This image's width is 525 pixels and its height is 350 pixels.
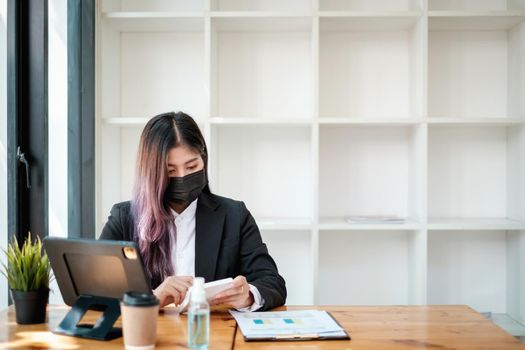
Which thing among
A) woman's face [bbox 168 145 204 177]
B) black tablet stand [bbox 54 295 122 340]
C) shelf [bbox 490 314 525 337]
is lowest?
shelf [bbox 490 314 525 337]

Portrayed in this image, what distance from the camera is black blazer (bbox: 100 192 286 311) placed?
6.27ft

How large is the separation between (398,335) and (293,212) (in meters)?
1.71

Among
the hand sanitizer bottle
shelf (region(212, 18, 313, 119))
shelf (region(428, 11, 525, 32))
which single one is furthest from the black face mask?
shelf (region(428, 11, 525, 32))

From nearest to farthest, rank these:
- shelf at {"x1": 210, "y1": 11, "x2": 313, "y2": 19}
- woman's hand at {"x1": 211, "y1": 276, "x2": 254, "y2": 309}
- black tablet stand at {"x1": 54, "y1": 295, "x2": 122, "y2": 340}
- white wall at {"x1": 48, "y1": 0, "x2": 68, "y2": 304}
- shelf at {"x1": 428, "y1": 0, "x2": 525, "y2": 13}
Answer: black tablet stand at {"x1": 54, "y1": 295, "x2": 122, "y2": 340} < woman's hand at {"x1": 211, "y1": 276, "x2": 254, "y2": 309} < white wall at {"x1": 48, "y1": 0, "x2": 68, "y2": 304} < shelf at {"x1": 210, "y1": 11, "x2": 313, "y2": 19} < shelf at {"x1": 428, "y1": 0, "x2": 525, "y2": 13}

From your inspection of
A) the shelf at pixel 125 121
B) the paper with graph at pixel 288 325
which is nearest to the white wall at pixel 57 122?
the shelf at pixel 125 121

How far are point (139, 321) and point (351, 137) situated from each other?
2.08m

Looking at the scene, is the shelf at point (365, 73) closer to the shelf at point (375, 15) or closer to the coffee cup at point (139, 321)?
the shelf at point (375, 15)

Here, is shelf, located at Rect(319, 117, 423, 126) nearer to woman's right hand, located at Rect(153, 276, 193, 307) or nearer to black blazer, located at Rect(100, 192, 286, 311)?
black blazer, located at Rect(100, 192, 286, 311)

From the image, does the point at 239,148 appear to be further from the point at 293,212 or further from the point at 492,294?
the point at 492,294

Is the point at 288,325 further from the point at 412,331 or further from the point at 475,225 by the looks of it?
the point at 475,225

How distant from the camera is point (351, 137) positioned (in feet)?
10.1

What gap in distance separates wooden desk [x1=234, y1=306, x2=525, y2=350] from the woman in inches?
12.6

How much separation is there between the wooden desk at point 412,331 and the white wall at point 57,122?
1405mm

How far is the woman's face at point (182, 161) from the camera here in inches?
72.8
